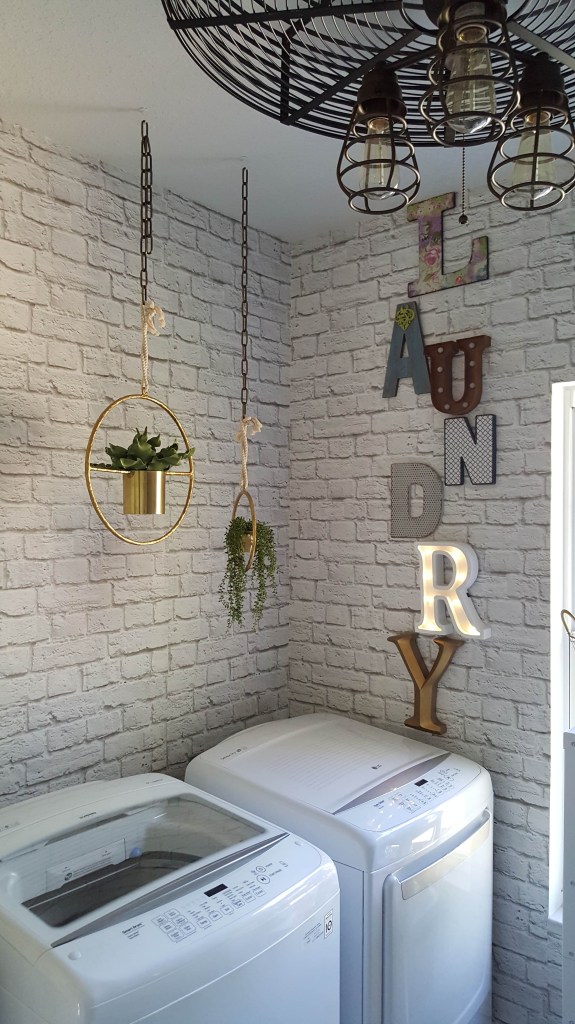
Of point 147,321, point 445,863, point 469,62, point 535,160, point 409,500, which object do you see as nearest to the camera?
point 469,62

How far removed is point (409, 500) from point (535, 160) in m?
1.38

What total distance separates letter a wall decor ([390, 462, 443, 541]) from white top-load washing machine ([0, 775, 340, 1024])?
97 cm

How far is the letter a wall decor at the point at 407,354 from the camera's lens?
2.16 metres

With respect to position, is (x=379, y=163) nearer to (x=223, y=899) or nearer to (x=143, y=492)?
(x=143, y=492)

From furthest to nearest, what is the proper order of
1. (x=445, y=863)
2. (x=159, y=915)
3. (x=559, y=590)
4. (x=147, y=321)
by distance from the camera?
(x=559, y=590), (x=147, y=321), (x=445, y=863), (x=159, y=915)

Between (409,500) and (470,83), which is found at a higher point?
(470,83)

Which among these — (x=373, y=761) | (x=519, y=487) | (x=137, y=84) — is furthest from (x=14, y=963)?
(x=137, y=84)

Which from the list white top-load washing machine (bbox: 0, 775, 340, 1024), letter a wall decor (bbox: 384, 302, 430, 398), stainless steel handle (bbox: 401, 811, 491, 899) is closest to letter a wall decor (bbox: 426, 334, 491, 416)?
letter a wall decor (bbox: 384, 302, 430, 398)

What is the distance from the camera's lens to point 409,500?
7.20 feet

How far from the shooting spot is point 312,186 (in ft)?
6.75

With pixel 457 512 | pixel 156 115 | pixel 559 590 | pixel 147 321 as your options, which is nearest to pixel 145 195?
pixel 156 115

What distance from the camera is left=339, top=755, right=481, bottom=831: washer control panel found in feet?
5.21

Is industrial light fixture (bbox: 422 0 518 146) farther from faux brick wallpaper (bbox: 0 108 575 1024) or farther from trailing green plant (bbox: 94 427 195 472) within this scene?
faux brick wallpaper (bbox: 0 108 575 1024)

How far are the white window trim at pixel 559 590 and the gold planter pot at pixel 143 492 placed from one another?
3.35ft
